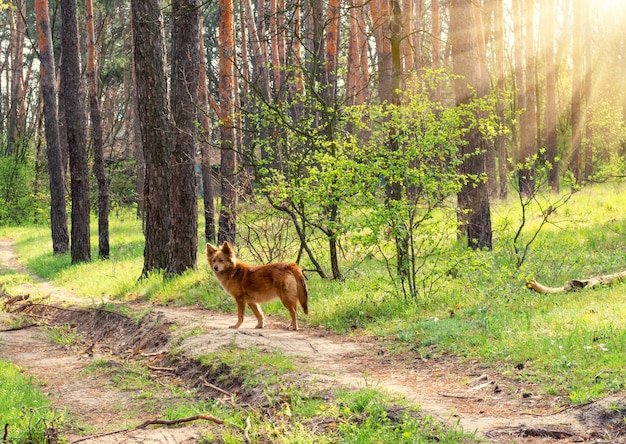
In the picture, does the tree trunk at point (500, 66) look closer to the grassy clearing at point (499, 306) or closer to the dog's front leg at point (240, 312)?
the grassy clearing at point (499, 306)

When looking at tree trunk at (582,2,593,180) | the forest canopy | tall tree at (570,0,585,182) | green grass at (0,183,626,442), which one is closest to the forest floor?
green grass at (0,183,626,442)

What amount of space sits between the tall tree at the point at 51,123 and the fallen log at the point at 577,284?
18077 mm

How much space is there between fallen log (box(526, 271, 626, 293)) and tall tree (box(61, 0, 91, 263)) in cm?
1461

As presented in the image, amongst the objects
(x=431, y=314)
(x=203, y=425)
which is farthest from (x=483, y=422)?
(x=431, y=314)

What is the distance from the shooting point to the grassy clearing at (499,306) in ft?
22.4

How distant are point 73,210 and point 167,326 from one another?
12.2m

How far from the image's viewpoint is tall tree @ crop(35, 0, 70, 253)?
922 inches

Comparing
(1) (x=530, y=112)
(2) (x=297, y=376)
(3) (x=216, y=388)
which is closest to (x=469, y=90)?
(2) (x=297, y=376)

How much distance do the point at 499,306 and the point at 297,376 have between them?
3.69m

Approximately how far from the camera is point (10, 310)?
13.5 meters

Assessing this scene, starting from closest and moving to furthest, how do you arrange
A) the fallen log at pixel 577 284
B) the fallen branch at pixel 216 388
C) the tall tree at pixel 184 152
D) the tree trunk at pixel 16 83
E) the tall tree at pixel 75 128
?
the fallen branch at pixel 216 388, the fallen log at pixel 577 284, the tall tree at pixel 184 152, the tall tree at pixel 75 128, the tree trunk at pixel 16 83

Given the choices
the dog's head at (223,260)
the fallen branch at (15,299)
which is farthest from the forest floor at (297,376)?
the fallen branch at (15,299)

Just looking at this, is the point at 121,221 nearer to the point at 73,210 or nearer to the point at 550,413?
the point at 73,210

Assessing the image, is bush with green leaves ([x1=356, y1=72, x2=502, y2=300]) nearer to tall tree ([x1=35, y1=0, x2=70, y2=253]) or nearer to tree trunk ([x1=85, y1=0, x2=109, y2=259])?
tree trunk ([x1=85, y1=0, x2=109, y2=259])
